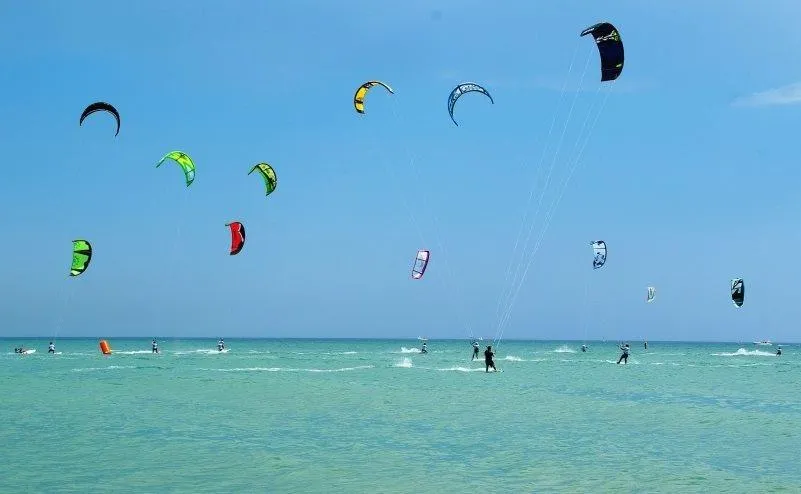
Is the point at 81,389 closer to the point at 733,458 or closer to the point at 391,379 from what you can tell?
the point at 391,379

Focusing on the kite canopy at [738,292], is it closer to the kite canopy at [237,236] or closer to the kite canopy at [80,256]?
the kite canopy at [237,236]

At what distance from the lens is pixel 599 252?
43.0 meters

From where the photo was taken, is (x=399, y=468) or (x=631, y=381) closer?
(x=399, y=468)

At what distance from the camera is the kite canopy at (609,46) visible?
1891 cm

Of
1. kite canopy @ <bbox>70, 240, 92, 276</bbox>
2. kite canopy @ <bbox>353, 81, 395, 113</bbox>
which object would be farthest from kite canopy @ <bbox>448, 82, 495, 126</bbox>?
kite canopy @ <bbox>70, 240, 92, 276</bbox>

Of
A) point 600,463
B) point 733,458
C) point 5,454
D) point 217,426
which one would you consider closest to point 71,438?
point 5,454

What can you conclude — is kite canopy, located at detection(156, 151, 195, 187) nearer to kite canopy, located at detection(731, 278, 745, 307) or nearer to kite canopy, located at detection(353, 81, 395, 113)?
kite canopy, located at detection(353, 81, 395, 113)

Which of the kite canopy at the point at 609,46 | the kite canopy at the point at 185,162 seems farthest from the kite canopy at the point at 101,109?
the kite canopy at the point at 609,46

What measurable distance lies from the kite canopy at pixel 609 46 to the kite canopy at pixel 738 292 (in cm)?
3292

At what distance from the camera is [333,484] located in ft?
36.3

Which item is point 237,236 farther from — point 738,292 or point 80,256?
point 738,292

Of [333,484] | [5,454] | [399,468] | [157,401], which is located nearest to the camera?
[333,484]

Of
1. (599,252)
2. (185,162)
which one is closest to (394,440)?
(185,162)

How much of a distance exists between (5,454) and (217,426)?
455cm
